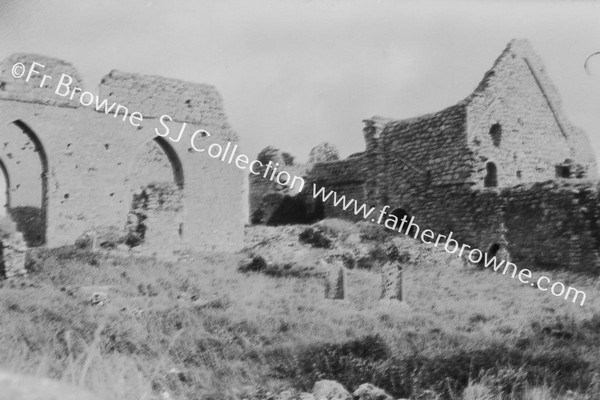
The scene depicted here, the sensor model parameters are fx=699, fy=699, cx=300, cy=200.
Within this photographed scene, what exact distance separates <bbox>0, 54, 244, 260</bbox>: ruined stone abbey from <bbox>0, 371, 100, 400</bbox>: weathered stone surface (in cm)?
879

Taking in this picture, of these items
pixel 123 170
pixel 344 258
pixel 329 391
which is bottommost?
pixel 329 391

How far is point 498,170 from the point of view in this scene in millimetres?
16312

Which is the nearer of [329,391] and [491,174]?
[329,391]

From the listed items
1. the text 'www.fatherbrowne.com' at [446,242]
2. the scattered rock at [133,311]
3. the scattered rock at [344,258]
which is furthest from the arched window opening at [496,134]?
the scattered rock at [133,311]

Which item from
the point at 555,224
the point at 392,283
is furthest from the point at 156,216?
the point at 555,224

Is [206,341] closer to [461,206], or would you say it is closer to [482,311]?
[482,311]

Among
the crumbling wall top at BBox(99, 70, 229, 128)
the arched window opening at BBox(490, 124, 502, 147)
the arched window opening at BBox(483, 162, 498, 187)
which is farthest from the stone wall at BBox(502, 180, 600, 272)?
the crumbling wall top at BBox(99, 70, 229, 128)

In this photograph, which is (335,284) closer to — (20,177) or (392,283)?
(392,283)

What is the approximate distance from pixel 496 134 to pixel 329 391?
11.5 meters

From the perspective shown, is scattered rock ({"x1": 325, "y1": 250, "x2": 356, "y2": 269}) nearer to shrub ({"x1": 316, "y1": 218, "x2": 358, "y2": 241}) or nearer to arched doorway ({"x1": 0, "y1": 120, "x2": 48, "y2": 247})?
shrub ({"x1": 316, "y1": 218, "x2": 358, "y2": 241})

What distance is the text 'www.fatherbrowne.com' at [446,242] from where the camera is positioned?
37.4ft

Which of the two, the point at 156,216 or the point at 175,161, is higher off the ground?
the point at 175,161

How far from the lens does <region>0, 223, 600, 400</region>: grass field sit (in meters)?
6.40

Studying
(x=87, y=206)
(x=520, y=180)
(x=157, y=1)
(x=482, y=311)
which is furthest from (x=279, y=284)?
(x=520, y=180)
